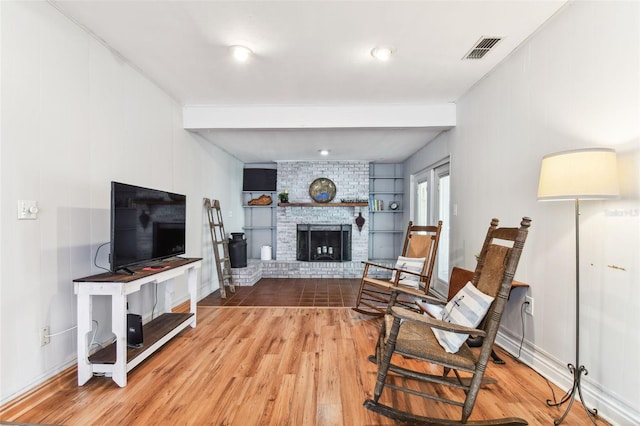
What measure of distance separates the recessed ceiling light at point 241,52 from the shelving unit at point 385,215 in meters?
4.42

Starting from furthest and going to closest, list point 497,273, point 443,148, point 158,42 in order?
point 443,148, point 158,42, point 497,273

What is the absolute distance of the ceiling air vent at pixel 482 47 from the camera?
222cm

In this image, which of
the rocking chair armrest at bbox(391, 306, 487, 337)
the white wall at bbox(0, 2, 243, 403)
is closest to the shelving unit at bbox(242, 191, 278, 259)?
the white wall at bbox(0, 2, 243, 403)

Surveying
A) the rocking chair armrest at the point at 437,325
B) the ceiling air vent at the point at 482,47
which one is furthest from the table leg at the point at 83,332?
the ceiling air vent at the point at 482,47

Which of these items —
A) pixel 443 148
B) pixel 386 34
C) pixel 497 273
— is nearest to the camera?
pixel 497 273

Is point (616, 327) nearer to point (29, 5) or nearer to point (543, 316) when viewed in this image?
point (543, 316)

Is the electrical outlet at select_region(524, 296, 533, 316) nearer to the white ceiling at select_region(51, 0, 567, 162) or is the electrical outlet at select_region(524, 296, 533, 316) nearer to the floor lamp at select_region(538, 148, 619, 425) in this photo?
the floor lamp at select_region(538, 148, 619, 425)

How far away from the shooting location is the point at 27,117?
1782 mm

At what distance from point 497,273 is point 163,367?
7.81 ft

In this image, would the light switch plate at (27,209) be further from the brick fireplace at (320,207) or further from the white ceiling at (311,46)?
the brick fireplace at (320,207)

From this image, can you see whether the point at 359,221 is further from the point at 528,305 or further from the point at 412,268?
the point at 528,305

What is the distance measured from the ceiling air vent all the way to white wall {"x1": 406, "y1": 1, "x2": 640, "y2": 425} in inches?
9.2

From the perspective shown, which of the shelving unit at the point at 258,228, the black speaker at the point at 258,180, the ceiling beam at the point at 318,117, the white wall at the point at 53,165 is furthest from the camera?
the shelving unit at the point at 258,228

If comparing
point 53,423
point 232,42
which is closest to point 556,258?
point 232,42
